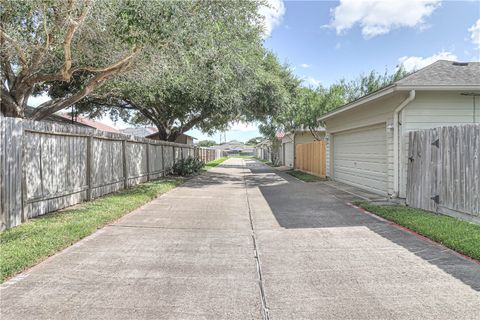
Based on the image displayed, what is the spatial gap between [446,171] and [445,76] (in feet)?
11.0

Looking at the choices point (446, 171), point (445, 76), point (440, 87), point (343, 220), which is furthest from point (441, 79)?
point (343, 220)

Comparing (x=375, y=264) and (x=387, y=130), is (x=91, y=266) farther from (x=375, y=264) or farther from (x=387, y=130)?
(x=387, y=130)

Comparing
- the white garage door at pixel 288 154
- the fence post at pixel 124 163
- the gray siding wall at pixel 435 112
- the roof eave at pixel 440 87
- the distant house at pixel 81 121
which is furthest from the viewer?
the white garage door at pixel 288 154

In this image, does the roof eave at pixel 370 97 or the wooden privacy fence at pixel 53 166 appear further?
the roof eave at pixel 370 97

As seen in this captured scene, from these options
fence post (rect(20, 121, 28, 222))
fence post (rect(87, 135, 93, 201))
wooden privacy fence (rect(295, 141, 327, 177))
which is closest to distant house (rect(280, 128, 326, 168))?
wooden privacy fence (rect(295, 141, 327, 177))

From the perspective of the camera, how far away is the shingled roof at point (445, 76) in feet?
27.9

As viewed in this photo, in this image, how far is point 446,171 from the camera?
6.97 metres

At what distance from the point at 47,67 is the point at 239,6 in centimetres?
566

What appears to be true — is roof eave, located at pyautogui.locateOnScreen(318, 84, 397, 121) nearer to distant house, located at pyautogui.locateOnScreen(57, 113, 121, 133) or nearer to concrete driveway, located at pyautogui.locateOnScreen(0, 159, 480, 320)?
concrete driveway, located at pyautogui.locateOnScreen(0, 159, 480, 320)

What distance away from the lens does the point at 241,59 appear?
12.0 metres

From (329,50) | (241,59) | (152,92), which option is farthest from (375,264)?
(329,50)

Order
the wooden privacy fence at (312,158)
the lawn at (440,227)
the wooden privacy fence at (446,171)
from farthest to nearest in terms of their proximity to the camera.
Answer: the wooden privacy fence at (312,158) → the wooden privacy fence at (446,171) → the lawn at (440,227)

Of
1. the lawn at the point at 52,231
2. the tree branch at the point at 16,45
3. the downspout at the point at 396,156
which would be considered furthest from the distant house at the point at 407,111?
the tree branch at the point at 16,45

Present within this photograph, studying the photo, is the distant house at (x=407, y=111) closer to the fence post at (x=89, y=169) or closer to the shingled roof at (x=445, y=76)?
the shingled roof at (x=445, y=76)
